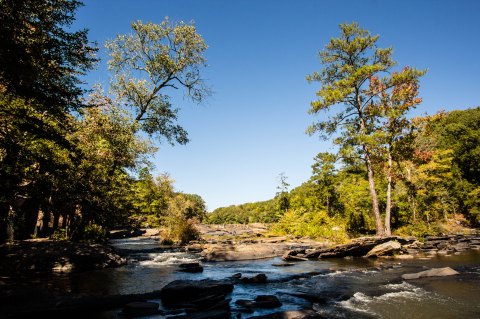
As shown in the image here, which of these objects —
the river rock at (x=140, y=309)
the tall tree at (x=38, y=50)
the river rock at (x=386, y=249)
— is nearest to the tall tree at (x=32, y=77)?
the tall tree at (x=38, y=50)

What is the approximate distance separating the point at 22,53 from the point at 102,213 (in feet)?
35.2

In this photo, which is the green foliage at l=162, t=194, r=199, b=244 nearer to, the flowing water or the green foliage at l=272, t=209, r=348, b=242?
the green foliage at l=272, t=209, r=348, b=242

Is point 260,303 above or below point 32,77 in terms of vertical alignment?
below

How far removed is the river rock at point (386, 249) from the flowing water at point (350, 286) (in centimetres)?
195

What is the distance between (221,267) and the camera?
13.8m

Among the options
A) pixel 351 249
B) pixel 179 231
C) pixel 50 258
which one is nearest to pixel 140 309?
pixel 50 258

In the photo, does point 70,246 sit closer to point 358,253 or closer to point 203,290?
point 203,290

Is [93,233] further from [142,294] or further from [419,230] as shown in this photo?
[419,230]

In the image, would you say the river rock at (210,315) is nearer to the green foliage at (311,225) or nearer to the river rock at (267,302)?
the river rock at (267,302)

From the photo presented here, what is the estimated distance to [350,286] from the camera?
29.5 ft

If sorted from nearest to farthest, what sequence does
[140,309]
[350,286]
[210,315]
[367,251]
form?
1. [210,315]
2. [140,309]
3. [350,286]
4. [367,251]

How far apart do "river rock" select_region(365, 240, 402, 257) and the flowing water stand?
6.40ft

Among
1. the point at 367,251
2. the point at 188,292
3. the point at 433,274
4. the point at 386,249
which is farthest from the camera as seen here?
the point at 367,251

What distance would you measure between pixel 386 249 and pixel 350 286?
28.3ft
